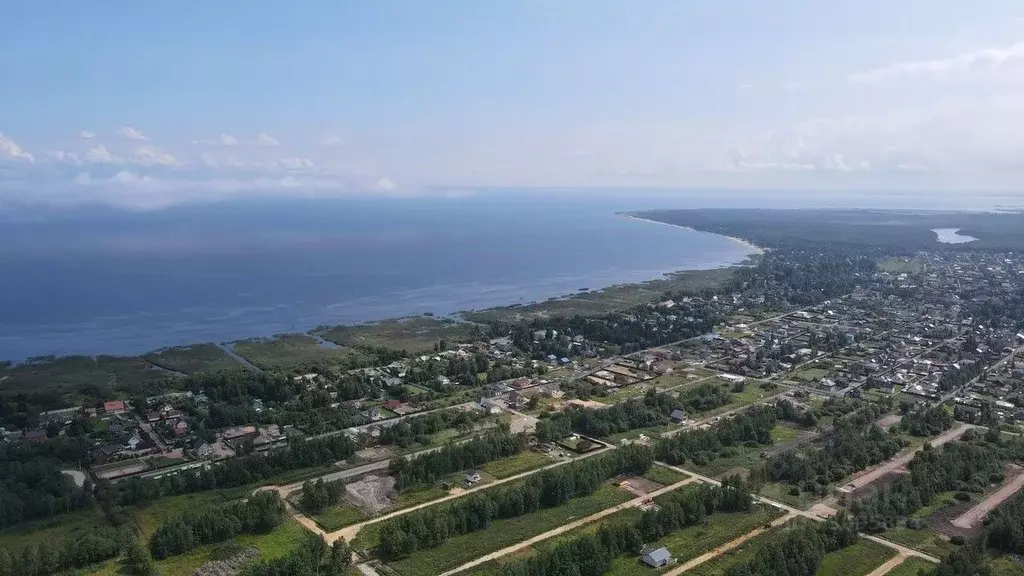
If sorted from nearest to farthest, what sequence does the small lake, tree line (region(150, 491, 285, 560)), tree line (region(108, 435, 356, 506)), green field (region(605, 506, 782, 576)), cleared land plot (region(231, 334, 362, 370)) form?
1. green field (region(605, 506, 782, 576))
2. tree line (region(150, 491, 285, 560))
3. tree line (region(108, 435, 356, 506))
4. cleared land plot (region(231, 334, 362, 370))
5. the small lake

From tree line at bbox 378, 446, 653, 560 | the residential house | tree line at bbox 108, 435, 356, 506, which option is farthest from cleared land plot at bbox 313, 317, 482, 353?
the residential house

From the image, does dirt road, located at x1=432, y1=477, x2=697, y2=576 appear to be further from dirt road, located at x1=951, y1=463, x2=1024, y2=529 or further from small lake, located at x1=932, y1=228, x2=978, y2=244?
small lake, located at x1=932, y1=228, x2=978, y2=244

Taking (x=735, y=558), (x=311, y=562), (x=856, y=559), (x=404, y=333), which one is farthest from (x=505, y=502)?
(x=404, y=333)

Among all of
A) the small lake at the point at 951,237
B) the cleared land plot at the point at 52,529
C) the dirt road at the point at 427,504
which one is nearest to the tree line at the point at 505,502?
the dirt road at the point at 427,504

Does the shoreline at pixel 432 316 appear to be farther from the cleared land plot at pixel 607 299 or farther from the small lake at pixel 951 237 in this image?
the small lake at pixel 951 237

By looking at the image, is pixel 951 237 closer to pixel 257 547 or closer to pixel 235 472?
pixel 235 472

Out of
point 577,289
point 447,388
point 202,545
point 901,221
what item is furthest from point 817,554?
point 901,221
